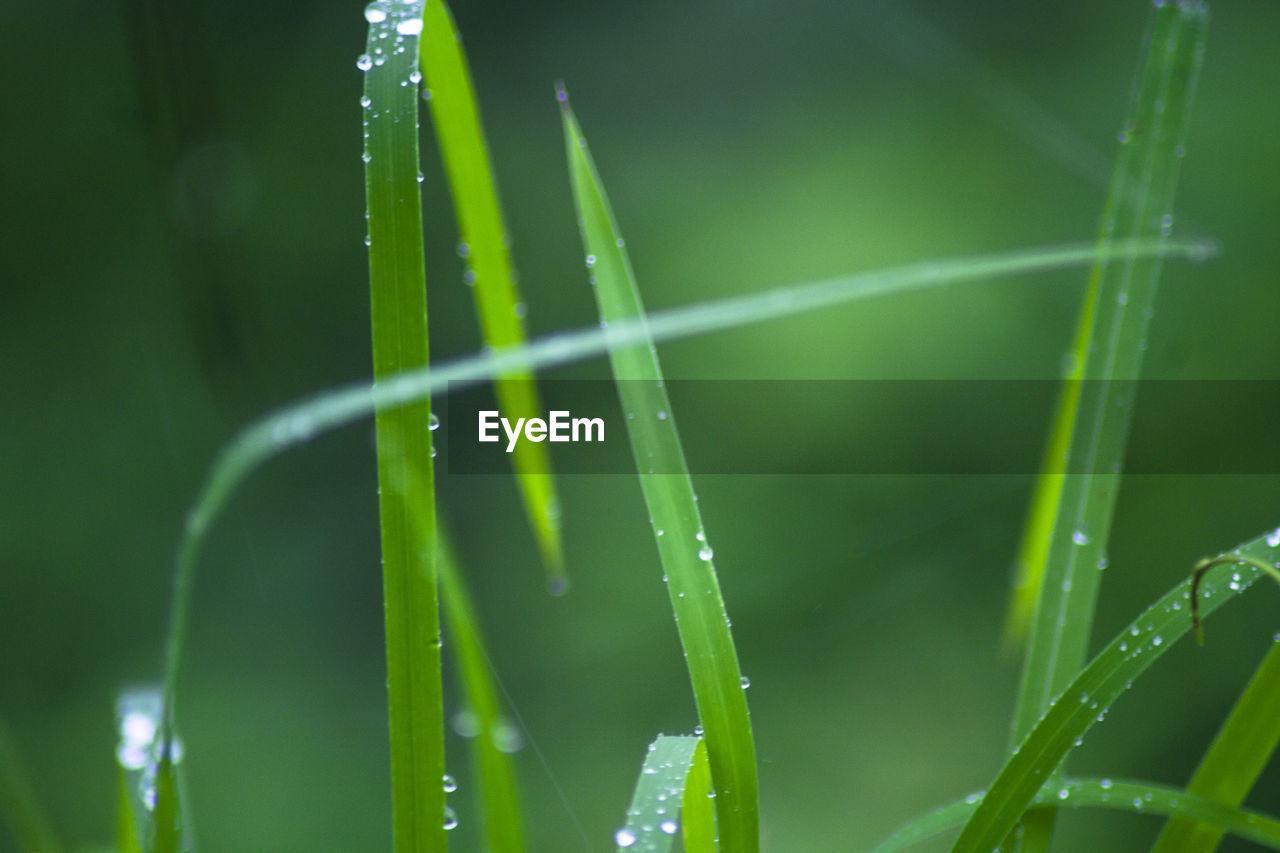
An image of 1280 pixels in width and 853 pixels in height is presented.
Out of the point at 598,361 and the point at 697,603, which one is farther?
the point at 598,361

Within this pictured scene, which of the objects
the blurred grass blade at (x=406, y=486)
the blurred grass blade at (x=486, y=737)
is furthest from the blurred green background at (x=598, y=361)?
the blurred grass blade at (x=406, y=486)

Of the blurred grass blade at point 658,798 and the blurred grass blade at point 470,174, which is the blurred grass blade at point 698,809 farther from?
A: the blurred grass blade at point 470,174

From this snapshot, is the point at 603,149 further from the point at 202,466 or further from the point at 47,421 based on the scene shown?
the point at 47,421

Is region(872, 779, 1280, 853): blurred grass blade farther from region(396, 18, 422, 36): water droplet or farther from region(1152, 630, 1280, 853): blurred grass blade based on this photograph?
region(396, 18, 422, 36): water droplet

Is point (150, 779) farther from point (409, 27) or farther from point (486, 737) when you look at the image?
point (409, 27)

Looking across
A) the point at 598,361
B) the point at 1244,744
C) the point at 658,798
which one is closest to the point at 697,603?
the point at 658,798

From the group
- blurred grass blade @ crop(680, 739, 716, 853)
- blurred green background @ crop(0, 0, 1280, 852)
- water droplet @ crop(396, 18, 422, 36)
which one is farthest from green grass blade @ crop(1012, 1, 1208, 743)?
blurred green background @ crop(0, 0, 1280, 852)
